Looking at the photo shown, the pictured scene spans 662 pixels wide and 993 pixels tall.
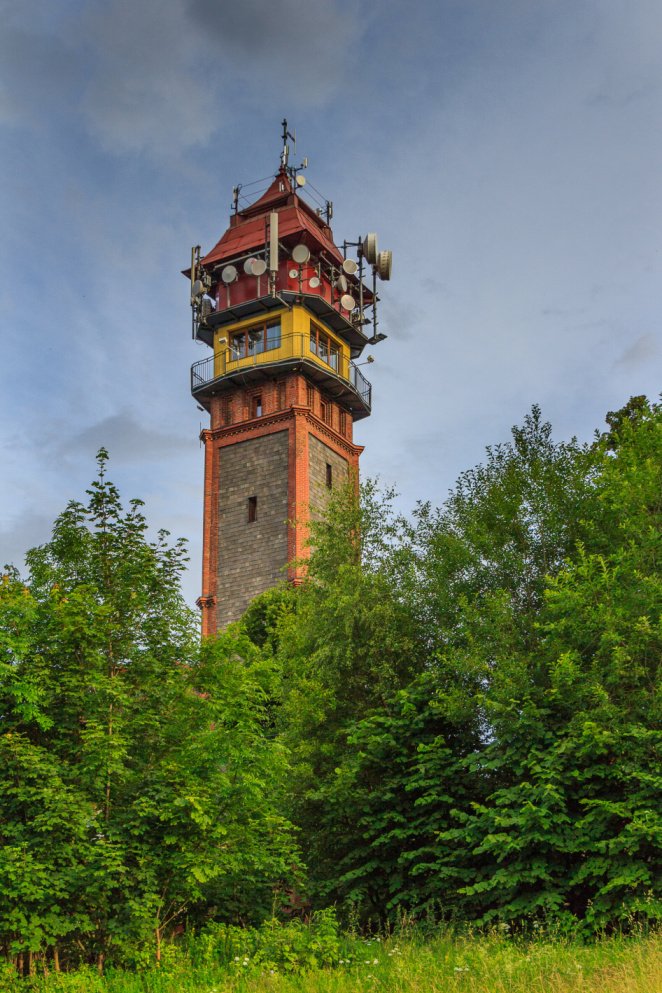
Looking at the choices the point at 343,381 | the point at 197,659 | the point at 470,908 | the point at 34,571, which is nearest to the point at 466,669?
the point at 470,908

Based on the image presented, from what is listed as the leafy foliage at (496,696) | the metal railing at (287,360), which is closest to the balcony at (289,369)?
the metal railing at (287,360)

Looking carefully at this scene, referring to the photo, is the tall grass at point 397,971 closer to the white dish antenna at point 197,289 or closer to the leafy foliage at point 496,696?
the leafy foliage at point 496,696

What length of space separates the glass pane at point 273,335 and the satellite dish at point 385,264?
22.0 feet

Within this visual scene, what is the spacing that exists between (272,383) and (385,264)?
30.7 feet

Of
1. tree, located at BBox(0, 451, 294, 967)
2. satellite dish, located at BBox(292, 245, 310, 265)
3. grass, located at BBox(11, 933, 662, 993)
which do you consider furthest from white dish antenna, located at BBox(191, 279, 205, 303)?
grass, located at BBox(11, 933, 662, 993)

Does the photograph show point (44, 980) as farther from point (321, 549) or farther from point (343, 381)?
→ point (343, 381)

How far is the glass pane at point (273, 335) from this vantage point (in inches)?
1890

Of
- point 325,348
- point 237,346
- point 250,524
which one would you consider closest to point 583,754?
point 250,524

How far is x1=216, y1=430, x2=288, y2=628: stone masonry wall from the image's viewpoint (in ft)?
145

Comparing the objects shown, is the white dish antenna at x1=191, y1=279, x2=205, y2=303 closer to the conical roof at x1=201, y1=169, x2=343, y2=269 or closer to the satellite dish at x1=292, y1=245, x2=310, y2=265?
the conical roof at x1=201, y1=169, x2=343, y2=269

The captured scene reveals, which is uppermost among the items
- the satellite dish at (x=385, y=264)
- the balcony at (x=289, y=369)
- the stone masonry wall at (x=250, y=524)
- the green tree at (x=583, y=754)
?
the satellite dish at (x=385, y=264)

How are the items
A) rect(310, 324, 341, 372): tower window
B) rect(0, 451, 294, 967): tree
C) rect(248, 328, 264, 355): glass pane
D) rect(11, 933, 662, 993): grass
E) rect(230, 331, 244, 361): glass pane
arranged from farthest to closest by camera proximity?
rect(230, 331, 244, 361): glass pane < rect(248, 328, 264, 355): glass pane < rect(310, 324, 341, 372): tower window < rect(0, 451, 294, 967): tree < rect(11, 933, 662, 993): grass

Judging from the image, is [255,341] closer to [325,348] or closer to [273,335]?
[273,335]

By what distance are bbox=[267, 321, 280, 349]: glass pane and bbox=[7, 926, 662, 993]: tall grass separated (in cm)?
3555
